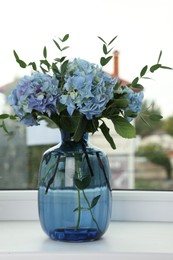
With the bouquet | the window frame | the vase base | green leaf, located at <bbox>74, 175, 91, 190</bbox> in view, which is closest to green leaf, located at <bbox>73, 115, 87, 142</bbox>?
the bouquet

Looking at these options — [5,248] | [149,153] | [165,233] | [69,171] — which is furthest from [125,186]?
[5,248]

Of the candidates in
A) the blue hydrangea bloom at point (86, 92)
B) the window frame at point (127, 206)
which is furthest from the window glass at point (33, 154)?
the blue hydrangea bloom at point (86, 92)

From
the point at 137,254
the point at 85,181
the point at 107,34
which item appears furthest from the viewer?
the point at 107,34

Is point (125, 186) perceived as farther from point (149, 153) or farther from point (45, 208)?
point (45, 208)

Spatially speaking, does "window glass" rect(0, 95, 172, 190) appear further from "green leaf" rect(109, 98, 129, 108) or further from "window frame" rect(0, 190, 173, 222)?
"green leaf" rect(109, 98, 129, 108)

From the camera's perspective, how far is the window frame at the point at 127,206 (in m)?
1.98

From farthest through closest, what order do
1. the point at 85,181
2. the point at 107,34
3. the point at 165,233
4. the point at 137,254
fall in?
the point at 107,34 < the point at 165,233 < the point at 85,181 < the point at 137,254

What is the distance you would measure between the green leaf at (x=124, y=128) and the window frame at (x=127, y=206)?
0.38m

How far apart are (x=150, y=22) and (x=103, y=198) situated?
63cm

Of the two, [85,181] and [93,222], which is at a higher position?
[85,181]

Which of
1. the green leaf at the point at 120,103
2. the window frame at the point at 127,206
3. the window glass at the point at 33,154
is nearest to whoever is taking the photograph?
the green leaf at the point at 120,103

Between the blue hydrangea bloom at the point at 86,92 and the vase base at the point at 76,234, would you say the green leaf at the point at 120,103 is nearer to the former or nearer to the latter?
the blue hydrangea bloom at the point at 86,92

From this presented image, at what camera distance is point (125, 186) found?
2.11m

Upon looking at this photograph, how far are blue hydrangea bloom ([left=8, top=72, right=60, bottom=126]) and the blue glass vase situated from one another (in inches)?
4.5
